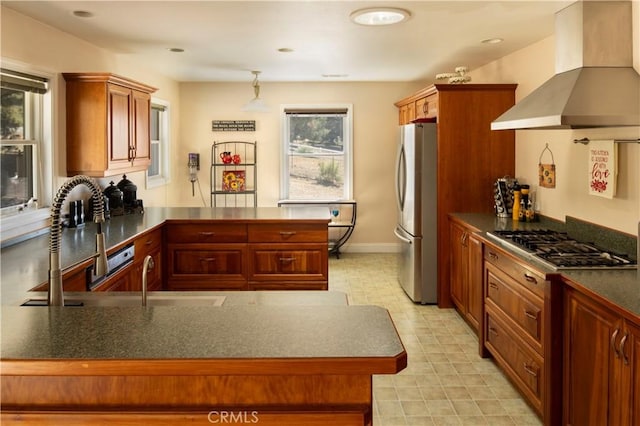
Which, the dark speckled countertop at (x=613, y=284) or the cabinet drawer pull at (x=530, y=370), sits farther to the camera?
the cabinet drawer pull at (x=530, y=370)

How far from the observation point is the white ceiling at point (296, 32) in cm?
338

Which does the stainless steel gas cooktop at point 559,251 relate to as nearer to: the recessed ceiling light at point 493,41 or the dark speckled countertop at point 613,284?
the dark speckled countertop at point 613,284

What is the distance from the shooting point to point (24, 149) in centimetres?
379

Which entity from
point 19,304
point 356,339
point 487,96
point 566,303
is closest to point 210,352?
point 356,339

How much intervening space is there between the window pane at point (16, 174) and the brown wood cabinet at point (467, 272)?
327 centimetres

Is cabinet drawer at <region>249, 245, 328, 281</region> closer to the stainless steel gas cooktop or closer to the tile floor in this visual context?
the tile floor

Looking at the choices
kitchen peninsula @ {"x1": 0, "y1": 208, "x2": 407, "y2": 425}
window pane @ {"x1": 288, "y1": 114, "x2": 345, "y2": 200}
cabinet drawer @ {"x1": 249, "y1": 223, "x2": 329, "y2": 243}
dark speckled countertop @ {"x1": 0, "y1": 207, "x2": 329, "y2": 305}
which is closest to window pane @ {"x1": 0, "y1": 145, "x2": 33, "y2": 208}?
dark speckled countertop @ {"x1": 0, "y1": 207, "x2": 329, "y2": 305}

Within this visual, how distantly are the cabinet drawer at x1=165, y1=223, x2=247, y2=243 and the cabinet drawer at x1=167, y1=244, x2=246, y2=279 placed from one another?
0.05 meters

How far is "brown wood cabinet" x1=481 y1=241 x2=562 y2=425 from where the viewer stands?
2.60m

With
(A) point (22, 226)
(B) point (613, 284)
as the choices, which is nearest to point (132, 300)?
(A) point (22, 226)

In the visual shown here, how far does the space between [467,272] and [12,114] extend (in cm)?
358

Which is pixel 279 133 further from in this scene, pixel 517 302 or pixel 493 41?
pixel 517 302

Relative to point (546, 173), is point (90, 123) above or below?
above

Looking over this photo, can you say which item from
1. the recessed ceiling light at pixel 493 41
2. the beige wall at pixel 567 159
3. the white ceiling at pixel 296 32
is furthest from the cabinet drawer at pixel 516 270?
the recessed ceiling light at pixel 493 41
